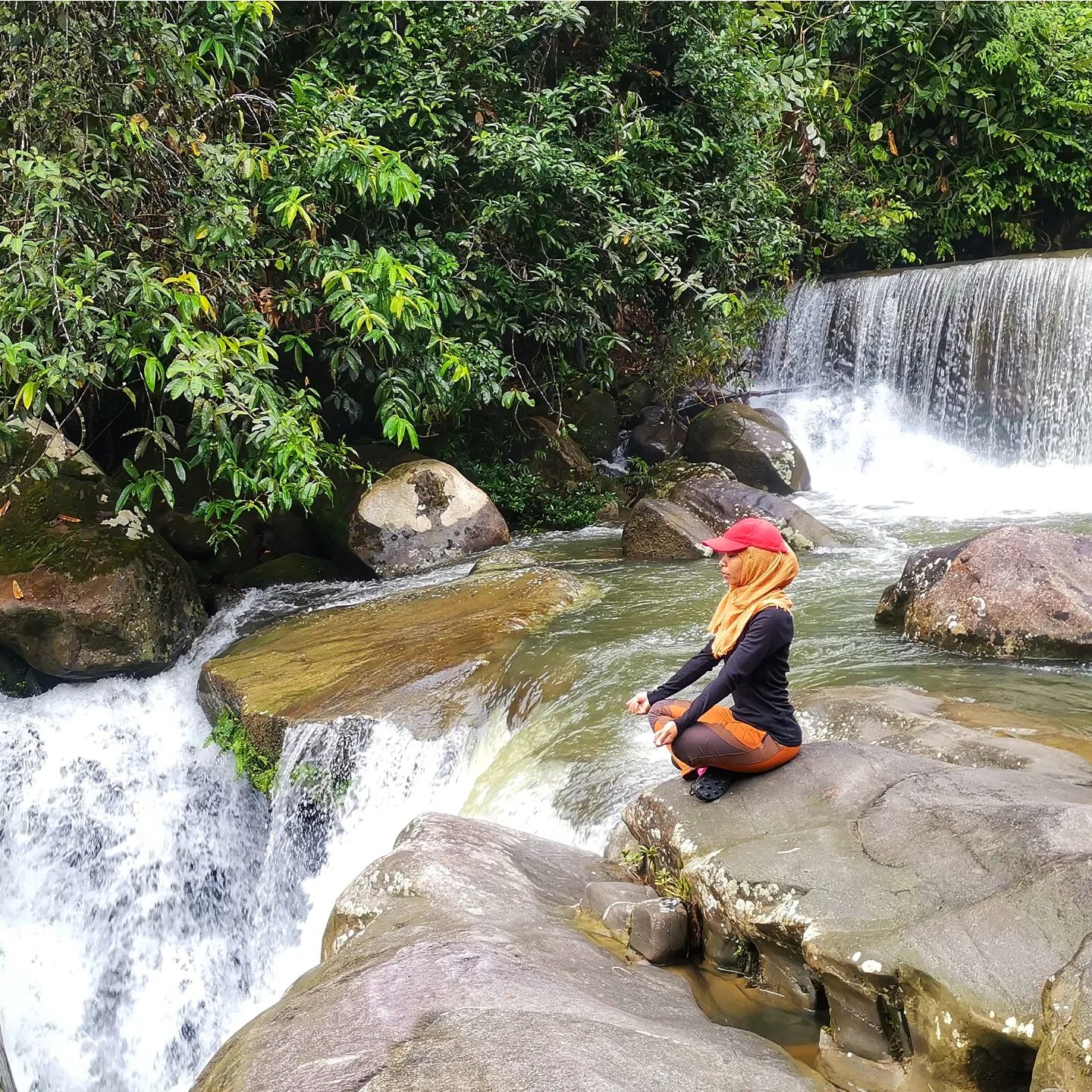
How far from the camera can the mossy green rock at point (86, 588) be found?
8.46 metres

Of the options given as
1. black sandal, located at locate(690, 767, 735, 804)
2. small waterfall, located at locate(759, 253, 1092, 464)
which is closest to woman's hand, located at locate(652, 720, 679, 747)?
black sandal, located at locate(690, 767, 735, 804)

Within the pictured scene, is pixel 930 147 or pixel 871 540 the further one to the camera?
pixel 930 147

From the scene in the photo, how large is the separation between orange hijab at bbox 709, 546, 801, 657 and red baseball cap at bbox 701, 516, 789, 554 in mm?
22

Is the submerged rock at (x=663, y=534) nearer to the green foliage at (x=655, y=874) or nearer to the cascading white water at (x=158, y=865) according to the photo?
the cascading white water at (x=158, y=865)

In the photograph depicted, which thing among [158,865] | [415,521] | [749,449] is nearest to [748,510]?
[749,449]

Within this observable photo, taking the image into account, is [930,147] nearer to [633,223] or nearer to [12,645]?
[633,223]

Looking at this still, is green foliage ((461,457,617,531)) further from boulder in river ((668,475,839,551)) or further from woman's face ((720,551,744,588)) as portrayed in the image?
woman's face ((720,551,744,588))

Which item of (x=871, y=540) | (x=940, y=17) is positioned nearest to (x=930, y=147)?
(x=940, y=17)

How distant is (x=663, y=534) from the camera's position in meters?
10.1

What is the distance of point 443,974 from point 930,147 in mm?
17530

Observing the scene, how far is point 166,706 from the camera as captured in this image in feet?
27.5

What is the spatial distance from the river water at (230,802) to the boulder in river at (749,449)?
384 cm

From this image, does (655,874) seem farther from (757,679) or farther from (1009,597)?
(1009,597)

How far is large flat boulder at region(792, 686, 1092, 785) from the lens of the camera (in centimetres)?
475
